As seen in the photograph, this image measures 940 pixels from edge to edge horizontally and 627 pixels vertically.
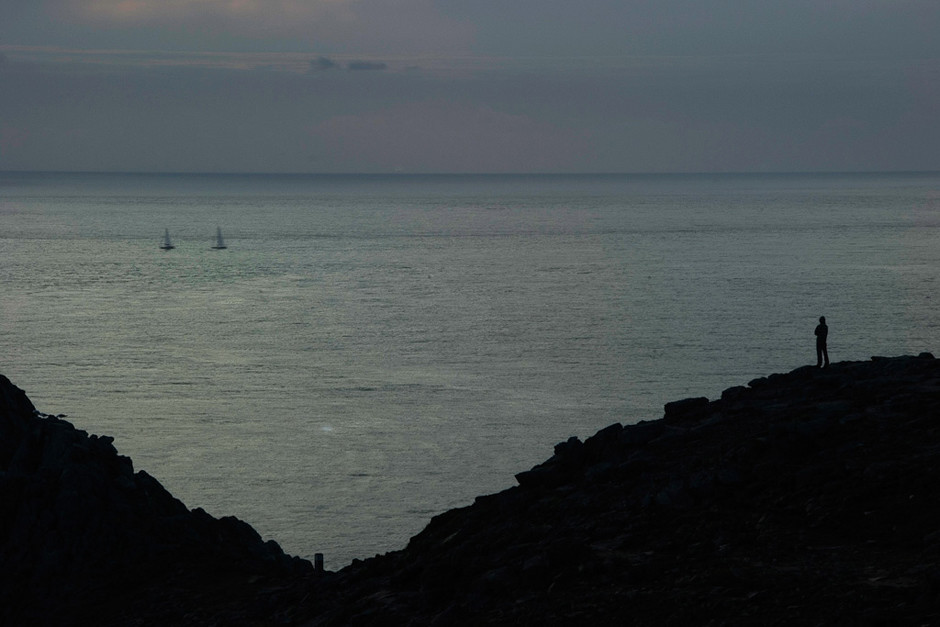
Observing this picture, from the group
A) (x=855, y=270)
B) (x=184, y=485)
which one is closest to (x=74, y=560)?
(x=184, y=485)

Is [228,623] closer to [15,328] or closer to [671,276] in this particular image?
[15,328]

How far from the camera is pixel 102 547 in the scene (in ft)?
99.2

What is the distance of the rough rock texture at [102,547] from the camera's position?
28875mm

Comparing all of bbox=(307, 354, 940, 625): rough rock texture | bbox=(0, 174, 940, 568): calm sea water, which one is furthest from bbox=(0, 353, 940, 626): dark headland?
bbox=(0, 174, 940, 568): calm sea water

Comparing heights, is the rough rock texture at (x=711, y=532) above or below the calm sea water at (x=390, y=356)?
below

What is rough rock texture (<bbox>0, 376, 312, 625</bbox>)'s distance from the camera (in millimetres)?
28875

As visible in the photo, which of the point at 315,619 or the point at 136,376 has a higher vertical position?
the point at 136,376

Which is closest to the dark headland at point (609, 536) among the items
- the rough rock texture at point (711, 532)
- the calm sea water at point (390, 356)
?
the rough rock texture at point (711, 532)

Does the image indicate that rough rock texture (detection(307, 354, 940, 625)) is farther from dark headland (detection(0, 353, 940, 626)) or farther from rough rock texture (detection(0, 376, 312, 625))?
rough rock texture (detection(0, 376, 312, 625))

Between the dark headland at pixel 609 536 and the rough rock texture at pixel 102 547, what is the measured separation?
5 centimetres

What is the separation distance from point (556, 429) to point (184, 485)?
19869 mm

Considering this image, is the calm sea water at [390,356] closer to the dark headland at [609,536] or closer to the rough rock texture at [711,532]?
the dark headland at [609,536]

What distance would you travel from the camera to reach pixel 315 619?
2478cm

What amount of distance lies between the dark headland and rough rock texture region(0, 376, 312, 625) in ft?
0.17
